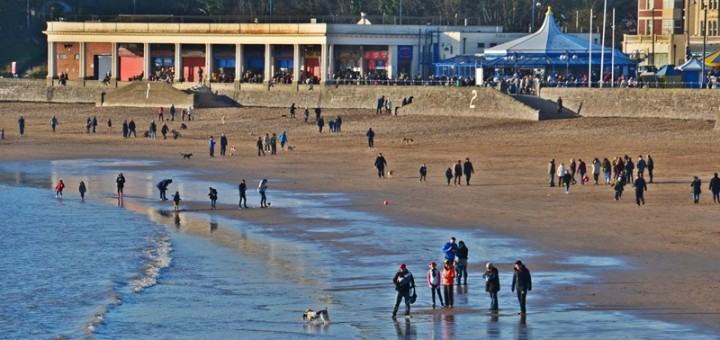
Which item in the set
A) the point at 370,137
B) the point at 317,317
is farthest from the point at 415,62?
the point at 317,317

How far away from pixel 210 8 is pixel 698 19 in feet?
131

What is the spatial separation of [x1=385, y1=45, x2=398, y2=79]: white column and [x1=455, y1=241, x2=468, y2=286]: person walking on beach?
57.6 meters

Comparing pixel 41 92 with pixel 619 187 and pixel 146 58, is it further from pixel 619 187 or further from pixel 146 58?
pixel 619 187

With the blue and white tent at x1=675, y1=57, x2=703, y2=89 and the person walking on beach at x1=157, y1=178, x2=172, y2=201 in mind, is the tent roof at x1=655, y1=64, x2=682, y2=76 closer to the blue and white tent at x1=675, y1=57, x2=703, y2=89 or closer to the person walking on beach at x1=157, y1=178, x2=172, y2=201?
the blue and white tent at x1=675, y1=57, x2=703, y2=89

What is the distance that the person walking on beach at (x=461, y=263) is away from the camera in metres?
32.7

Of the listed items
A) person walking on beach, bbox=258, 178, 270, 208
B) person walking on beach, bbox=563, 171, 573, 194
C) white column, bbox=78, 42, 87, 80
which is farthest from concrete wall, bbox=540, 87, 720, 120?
white column, bbox=78, 42, 87, 80

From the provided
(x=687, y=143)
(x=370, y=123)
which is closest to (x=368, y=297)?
(x=687, y=143)

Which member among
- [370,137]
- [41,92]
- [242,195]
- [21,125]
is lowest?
[242,195]

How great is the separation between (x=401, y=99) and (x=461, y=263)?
46.9 meters

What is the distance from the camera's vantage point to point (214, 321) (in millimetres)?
30281

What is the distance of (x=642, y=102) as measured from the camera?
228 ft

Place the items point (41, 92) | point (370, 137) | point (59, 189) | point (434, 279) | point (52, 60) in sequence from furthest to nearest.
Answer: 1. point (52, 60)
2. point (41, 92)
3. point (370, 137)
4. point (59, 189)
5. point (434, 279)

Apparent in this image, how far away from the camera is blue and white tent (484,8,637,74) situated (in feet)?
254

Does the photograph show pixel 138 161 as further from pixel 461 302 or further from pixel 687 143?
pixel 461 302
